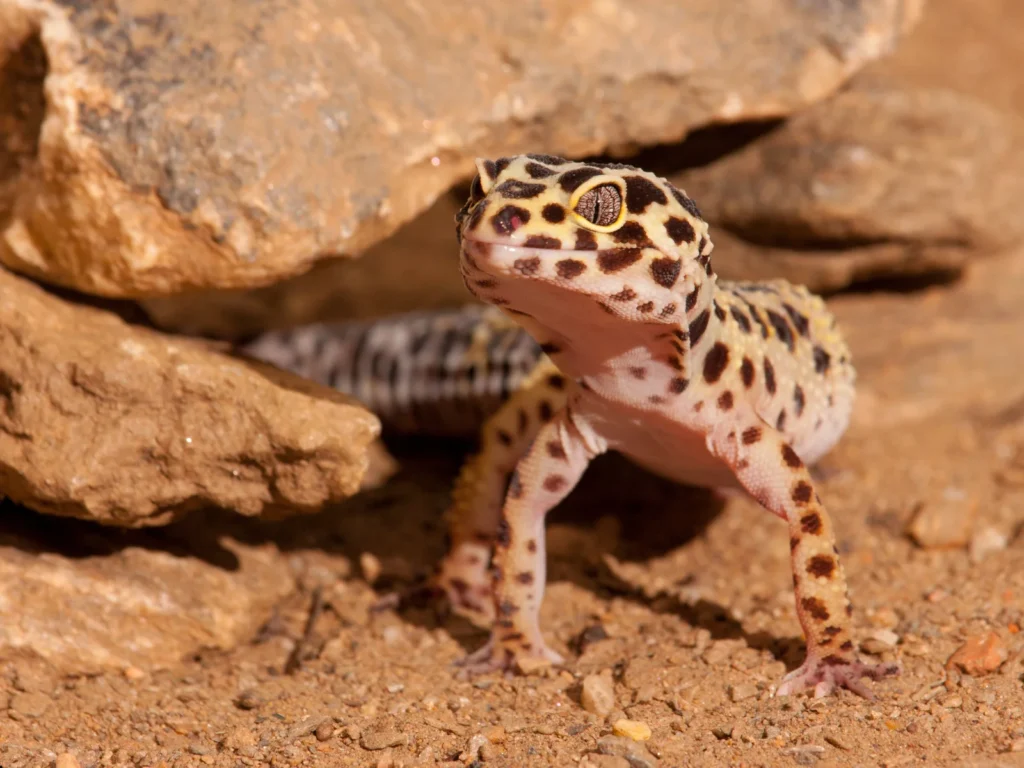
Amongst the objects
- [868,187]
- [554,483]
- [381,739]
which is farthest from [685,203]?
[868,187]

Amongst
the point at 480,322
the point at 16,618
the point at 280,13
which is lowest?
the point at 16,618

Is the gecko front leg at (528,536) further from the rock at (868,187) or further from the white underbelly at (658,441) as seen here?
the rock at (868,187)

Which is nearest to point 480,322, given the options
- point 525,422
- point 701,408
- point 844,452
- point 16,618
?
point 525,422

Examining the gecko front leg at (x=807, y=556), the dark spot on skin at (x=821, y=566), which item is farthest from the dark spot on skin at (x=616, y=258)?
the dark spot on skin at (x=821, y=566)

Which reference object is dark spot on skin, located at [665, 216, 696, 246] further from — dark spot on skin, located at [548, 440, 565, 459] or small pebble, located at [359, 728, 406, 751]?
small pebble, located at [359, 728, 406, 751]

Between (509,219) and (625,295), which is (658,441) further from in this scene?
(509,219)

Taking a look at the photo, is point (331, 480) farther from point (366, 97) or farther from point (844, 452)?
point (844, 452)

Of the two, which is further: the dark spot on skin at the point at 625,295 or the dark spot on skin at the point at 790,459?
the dark spot on skin at the point at 790,459
